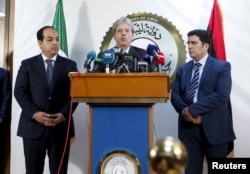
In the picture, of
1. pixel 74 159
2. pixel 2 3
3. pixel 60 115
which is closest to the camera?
pixel 60 115

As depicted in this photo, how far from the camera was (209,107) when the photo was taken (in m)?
2.84

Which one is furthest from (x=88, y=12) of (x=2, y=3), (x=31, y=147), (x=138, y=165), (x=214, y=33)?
(x=138, y=165)

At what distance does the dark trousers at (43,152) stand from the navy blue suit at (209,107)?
0.96 metres

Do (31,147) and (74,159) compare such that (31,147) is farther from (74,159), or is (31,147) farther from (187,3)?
(187,3)

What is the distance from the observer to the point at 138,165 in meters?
2.12

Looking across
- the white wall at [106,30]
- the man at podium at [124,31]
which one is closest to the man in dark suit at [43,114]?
the man at podium at [124,31]

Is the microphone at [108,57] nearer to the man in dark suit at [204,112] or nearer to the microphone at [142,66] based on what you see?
the microphone at [142,66]

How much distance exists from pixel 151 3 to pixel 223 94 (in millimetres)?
1422

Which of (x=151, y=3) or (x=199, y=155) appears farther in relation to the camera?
(x=151, y=3)

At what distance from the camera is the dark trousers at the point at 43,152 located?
2.85m

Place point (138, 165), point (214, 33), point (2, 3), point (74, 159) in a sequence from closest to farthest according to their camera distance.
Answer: point (138, 165), point (214, 33), point (74, 159), point (2, 3)

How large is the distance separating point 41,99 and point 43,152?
0.41m

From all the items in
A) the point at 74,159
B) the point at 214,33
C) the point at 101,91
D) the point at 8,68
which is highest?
the point at 214,33

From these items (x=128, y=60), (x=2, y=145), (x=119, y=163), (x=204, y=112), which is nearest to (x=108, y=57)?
(x=128, y=60)
